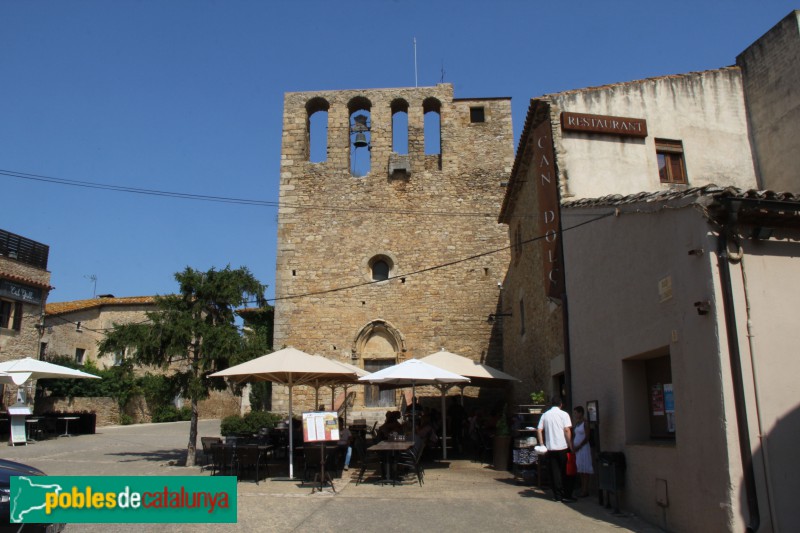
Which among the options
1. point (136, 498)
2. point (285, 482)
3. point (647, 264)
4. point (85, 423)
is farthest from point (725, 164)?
point (85, 423)

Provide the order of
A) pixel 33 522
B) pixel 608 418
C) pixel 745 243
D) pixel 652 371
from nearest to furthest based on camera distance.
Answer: pixel 33 522, pixel 745 243, pixel 652 371, pixel 608 418

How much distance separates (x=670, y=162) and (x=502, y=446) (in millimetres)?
5868

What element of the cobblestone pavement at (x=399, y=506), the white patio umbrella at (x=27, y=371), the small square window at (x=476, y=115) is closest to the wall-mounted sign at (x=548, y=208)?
the cobblestone pavement at (x=399, y=506)

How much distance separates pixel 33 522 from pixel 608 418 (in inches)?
256

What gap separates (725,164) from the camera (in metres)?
11.5

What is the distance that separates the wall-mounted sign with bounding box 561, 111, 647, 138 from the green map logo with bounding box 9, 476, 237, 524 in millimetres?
8811

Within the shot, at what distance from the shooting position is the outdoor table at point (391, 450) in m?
9.26

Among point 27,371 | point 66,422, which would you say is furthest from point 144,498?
point 66,422

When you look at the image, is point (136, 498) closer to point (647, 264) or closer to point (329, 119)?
point (647, 264)

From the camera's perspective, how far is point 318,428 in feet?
29.1

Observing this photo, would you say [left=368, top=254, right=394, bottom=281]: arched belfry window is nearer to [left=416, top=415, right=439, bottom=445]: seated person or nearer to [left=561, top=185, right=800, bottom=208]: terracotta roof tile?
[left=416, top=415, right=439, bottom=445]: seated person

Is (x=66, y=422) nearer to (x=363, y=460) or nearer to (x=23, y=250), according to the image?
(x=23, y=250)

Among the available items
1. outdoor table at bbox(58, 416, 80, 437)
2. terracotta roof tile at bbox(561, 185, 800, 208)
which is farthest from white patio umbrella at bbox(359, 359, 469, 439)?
outdoor table at bbox(58, 416, 80, 437)

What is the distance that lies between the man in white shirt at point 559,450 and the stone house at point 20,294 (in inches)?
824
